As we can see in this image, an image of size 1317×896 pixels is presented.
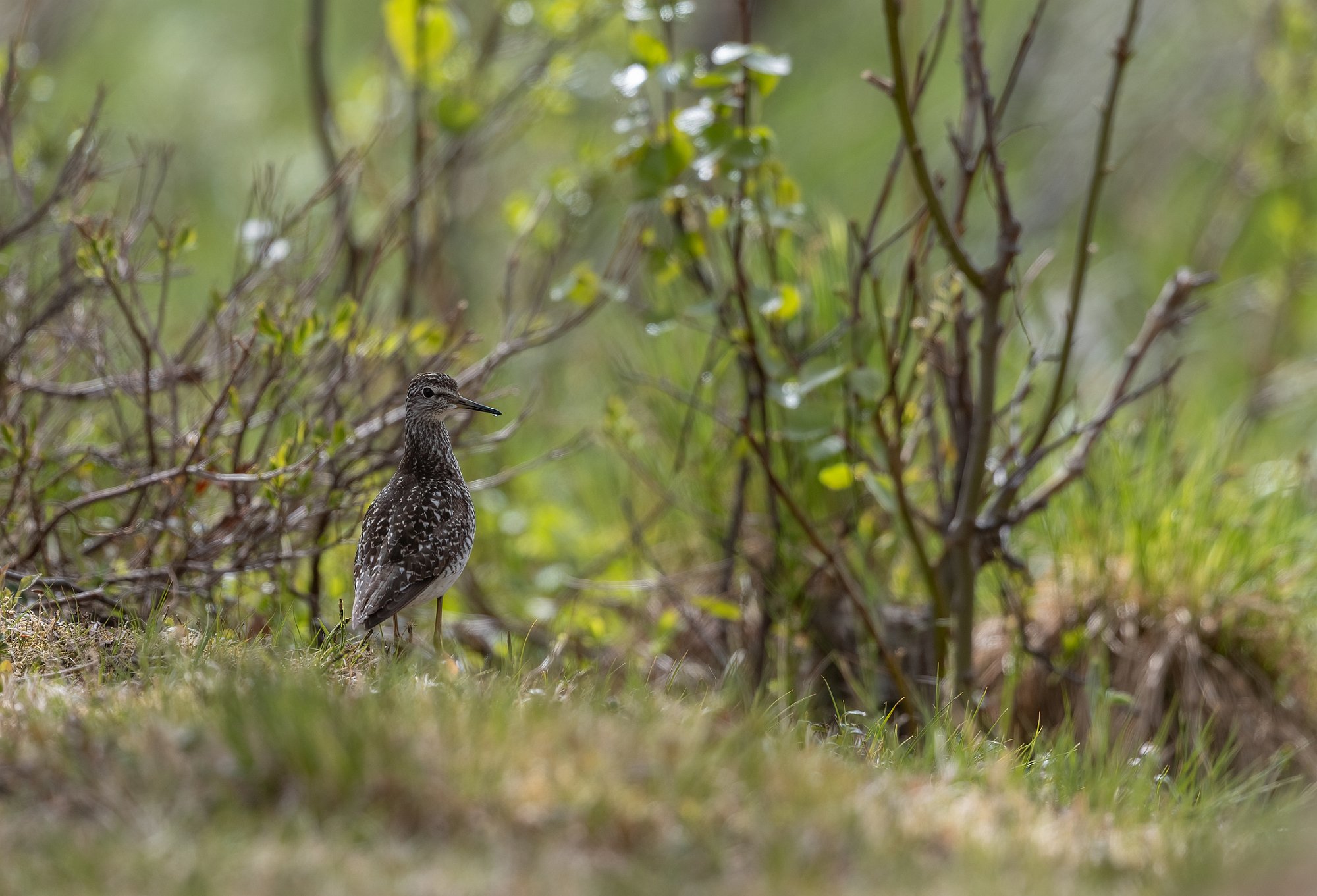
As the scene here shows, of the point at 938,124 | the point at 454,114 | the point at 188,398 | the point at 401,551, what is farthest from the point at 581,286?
the point at 938,124

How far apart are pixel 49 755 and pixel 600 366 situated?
707cm

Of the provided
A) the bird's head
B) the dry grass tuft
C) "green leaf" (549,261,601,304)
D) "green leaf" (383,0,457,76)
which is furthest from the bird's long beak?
the dry grass tuft

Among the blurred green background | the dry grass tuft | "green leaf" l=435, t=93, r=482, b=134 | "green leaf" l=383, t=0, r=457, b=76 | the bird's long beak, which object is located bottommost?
the dry grass tuft

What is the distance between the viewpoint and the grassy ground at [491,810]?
2.78 metres

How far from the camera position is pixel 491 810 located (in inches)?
118

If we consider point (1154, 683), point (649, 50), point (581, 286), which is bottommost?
point (1154, 683)

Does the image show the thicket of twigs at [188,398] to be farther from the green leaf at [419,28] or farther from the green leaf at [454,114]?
the green leaf at [419,28]

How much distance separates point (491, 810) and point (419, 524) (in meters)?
1.89

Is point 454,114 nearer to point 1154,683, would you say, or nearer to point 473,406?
point 473,406

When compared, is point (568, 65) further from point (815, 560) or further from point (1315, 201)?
point (1315, 201)

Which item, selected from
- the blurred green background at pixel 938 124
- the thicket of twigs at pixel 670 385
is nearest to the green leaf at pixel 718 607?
the thicket of twigs at pixel 670 385

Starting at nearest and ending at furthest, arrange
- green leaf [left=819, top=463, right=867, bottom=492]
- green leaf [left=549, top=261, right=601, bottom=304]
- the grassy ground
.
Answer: the grassy ground, green leaf [left=549, top=261, right=601, bottom=304], green leaf [left=819, top=463, right=867, bottom=492]

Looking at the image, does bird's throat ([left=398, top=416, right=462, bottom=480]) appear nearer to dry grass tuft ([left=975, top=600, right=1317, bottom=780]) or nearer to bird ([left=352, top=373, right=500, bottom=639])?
bird ([left=352, top=373, right=500, bottom=639])

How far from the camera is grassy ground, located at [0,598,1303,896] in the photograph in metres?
2.78
